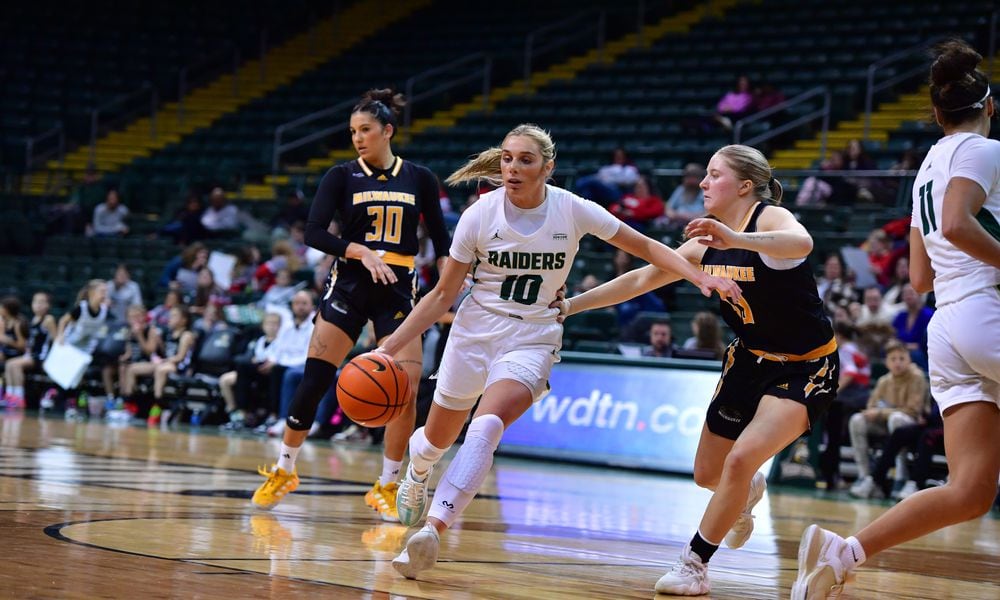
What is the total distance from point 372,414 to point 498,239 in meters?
0.93

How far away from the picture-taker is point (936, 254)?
13.4ft

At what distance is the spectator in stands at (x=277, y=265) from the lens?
15625mm

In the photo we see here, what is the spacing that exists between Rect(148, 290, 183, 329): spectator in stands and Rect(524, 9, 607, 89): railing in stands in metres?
8.09

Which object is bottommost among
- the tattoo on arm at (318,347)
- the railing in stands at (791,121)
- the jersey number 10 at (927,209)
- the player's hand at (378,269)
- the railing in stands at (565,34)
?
the tattoo on arm at (318,347)

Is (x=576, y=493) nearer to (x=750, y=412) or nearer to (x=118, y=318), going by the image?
(x=750, y=412)

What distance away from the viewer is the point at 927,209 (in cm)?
412

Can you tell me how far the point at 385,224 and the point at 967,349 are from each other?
3.35 metres

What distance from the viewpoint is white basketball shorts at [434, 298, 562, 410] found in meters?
4.91

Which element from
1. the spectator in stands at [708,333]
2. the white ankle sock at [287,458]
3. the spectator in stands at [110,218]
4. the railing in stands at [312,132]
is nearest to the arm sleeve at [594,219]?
the white ankle sock at [287,458]

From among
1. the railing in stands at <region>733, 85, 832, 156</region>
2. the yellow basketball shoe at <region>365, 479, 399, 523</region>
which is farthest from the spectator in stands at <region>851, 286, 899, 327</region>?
the yellow basketball shoe at <region>365, 479, 399, 523</region>

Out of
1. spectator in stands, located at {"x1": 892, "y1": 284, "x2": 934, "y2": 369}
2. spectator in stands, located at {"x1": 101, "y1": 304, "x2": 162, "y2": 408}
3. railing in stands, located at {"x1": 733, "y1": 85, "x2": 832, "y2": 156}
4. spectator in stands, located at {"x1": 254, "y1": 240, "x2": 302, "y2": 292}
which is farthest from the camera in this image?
railing in stands, located at {"x1": 733, "y1": 85, "x2": 832, "y2": 156}

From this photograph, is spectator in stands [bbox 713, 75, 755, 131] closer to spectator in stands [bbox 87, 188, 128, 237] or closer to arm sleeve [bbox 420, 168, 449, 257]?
spectator in stands [bbox 87, 188, 128, 237]

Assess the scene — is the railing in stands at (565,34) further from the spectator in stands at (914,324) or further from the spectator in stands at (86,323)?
the spectator in stands at (914,324)

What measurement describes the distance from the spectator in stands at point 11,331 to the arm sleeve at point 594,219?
12661 millimetres
